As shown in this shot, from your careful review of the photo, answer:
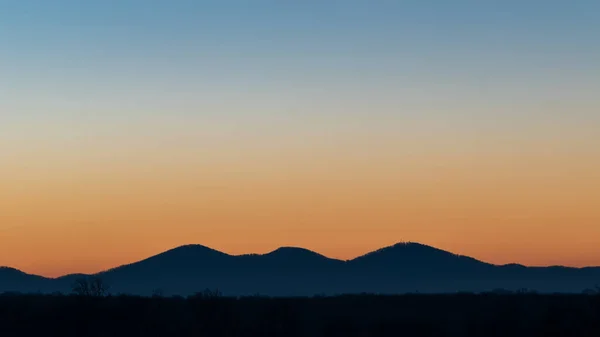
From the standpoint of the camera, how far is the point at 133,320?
5922cm

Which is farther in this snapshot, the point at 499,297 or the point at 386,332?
the point at 499,297

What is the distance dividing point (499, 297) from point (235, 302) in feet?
47.3

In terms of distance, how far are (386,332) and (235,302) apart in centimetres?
1042

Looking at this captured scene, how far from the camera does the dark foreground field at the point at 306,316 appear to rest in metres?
55.3

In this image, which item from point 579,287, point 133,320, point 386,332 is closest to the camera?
point 386,332

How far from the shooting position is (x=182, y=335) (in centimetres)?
5572

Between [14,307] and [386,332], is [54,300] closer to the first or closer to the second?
[14,307]

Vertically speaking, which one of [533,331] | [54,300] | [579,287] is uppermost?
[579,287]

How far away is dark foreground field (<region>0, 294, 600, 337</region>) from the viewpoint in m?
55.3

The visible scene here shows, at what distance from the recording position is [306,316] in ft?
193

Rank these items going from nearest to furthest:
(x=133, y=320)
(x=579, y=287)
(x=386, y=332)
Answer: (x=386, y=332)
(x=133, y=320)
(x=579, y=287)

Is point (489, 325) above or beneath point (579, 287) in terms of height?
beneath

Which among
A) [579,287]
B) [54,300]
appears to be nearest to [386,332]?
[54,300]

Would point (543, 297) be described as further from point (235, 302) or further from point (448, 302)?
point (235, 302)
